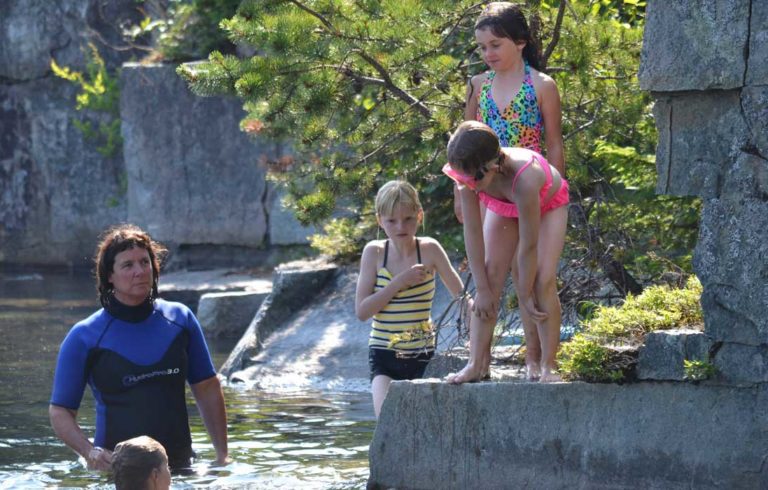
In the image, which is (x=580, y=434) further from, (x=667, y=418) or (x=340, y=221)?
(x=340, y=221)

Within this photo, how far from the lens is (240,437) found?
26.2ft

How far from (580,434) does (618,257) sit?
1968 mm

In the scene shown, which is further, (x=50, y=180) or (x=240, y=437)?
(x=50, y=180)

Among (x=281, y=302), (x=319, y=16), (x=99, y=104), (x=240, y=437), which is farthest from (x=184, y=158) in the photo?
(x=319, y=16)

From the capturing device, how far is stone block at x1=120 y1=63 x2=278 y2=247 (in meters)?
16.2

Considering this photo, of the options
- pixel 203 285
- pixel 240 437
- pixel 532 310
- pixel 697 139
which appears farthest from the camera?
pixel 203 285

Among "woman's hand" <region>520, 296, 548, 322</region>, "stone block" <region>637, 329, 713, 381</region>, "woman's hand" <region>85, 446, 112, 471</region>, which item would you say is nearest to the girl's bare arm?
"woman's hand" <region>520, 296, 548, 322</region>

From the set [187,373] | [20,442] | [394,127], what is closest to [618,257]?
[394,127]

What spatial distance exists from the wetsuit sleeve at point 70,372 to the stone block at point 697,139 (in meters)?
2.48

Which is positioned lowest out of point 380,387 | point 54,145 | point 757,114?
point 380,387

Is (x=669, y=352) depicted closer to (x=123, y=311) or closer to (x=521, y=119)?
(x=521, y=119)

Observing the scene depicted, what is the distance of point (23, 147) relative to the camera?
1920cm

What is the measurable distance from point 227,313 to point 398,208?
19.5 feet

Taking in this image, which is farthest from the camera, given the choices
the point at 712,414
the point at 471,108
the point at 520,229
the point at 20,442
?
the point at 20,442
